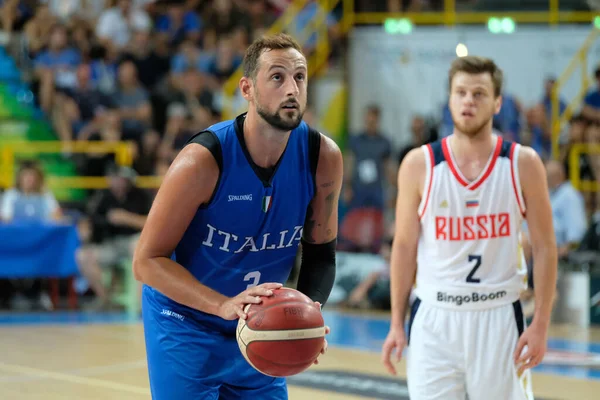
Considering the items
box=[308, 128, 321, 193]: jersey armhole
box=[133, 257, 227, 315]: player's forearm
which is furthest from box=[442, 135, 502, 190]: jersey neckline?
box=[133, 257, 227, 315]: player's forearm

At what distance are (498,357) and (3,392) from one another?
4.38 meters

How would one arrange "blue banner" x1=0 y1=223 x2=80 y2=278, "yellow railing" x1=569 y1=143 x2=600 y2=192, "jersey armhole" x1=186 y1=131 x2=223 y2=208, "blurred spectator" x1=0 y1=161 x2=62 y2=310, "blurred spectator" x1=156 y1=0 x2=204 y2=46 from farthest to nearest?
"blurred spectator" x1=156 y1=0 x2=204 y2=46 → "yellow railing" x1=569 y1=143 x2=600 y2=192 → "blurred spectator" x1=0 y1=161 x2=62 y2=310 → "blue banner" x1=0 y1=223 x2=80 y2=278 → "jersey armhole" x1=186 y1=131 x2=223 y2=208

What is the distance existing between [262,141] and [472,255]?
1239mm

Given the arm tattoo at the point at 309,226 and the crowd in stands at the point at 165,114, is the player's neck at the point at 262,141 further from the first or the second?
the crowd in stands at the point at 165,114

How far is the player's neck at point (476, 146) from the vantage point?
406 cm

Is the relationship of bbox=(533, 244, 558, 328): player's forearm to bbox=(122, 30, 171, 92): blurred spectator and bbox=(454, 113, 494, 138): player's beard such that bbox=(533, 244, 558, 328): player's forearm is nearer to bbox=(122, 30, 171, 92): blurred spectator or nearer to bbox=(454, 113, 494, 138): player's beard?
bbox=(454, 113, 494, 138): player's beard

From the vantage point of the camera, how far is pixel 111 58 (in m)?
14.5

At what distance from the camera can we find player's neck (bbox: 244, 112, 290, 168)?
3275mm

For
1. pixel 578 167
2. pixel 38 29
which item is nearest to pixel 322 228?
pixel 578 167

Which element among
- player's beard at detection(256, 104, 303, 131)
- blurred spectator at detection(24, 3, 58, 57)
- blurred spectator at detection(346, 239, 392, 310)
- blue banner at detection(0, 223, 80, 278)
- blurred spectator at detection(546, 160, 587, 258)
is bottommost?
blurred spectator at detection(346, 239, 392, 310)

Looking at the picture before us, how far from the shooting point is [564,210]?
423 inches

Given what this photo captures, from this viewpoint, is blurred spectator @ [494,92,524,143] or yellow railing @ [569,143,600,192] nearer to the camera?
yellow railing @ [569,143,600,192]

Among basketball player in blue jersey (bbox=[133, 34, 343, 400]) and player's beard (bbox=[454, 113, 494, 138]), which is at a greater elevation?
player's beard (bbox=[454, 113, 494, 138])

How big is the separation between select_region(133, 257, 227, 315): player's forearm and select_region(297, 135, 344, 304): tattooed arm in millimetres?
506
